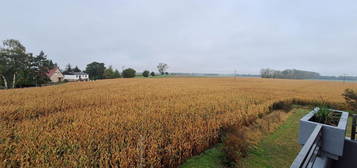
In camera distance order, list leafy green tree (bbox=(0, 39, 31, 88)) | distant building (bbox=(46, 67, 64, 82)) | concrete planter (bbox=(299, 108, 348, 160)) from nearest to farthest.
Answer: concrete planter (bbox=(299, 108, 348, 160)), leafy green tree (bbox=(0, 39, 31, 88)), distant building (bbox=(46, 67, 64, 82))

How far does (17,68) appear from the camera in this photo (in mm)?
32688

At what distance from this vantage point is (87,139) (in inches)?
126

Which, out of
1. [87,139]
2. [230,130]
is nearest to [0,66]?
[87,139]

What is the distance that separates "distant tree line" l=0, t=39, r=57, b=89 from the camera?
31250 millimetres

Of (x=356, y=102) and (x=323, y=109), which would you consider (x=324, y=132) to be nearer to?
(x=323, y=109)

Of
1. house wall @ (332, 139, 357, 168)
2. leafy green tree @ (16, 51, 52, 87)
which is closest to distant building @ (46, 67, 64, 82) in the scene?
leafy green tree @ (16, 51, 52, 87)

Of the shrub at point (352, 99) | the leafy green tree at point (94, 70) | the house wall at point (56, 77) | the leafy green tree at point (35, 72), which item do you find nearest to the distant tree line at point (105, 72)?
the leafy green tree at point (94, 70)

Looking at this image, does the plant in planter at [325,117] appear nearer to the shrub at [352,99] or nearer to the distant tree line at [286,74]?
the shrub at [352,99]

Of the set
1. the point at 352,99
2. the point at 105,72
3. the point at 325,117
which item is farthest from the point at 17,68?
the point at 352,99

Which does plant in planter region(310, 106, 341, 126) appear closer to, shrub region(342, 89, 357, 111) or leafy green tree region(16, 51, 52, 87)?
shrub region(342, 89, 357, 111)

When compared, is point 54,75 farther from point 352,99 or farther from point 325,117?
point 352,99

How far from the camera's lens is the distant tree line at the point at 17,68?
31250 millimetres

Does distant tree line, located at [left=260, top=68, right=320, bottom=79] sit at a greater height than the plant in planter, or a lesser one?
greater

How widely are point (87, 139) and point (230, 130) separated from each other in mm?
4273
